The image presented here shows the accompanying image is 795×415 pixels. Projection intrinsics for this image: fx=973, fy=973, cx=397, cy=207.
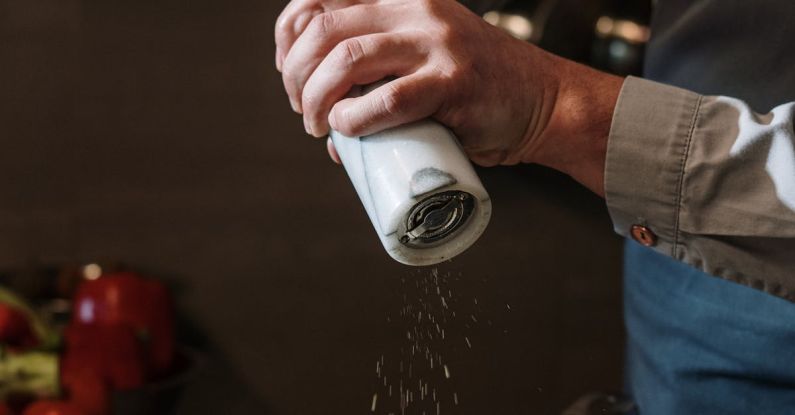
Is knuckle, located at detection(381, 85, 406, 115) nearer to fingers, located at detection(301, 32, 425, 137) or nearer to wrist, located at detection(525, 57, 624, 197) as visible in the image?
fingers, located at detection(301, 32, 425, 137)

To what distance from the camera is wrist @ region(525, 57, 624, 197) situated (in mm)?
660

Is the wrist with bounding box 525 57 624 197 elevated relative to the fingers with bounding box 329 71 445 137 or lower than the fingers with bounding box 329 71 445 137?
lower

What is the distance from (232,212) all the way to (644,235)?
88cm

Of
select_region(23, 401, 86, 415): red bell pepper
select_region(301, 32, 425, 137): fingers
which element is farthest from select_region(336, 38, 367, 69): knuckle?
select_region(23, 401, 86, 415): red bell pepper

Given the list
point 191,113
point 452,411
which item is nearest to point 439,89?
point 452,411

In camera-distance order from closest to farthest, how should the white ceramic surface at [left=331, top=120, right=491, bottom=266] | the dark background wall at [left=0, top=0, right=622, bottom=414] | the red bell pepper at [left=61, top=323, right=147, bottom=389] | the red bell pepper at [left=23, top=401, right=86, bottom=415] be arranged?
the white ceramic surface at [left=331, top=120, right=491, bottom=266] → the red bell pepper at [left=23, top=401, right=86, bottom=415] → the red bell pepper at [left=61, top=323, right=147, bottom=389] → the dark background wall at [left=0, top=0, right=622, bottom=414]

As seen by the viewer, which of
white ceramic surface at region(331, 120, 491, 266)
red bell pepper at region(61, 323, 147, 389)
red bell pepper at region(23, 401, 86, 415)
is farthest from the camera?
red bell pepper at region(61, 323, 147, 389)

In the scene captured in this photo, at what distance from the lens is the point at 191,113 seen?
1433 mm

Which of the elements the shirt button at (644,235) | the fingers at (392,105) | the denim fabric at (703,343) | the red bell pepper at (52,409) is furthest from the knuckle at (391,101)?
the red bell pepper at (52,409)

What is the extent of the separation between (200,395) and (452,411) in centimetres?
41

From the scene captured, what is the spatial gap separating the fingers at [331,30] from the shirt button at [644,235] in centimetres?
24

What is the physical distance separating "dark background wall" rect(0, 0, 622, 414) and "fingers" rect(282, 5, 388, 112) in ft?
2.64

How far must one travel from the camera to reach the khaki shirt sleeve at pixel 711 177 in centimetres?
64

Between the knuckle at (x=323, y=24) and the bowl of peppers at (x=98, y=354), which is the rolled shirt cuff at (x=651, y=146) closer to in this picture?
the knuckle at (x=323, y=24)
